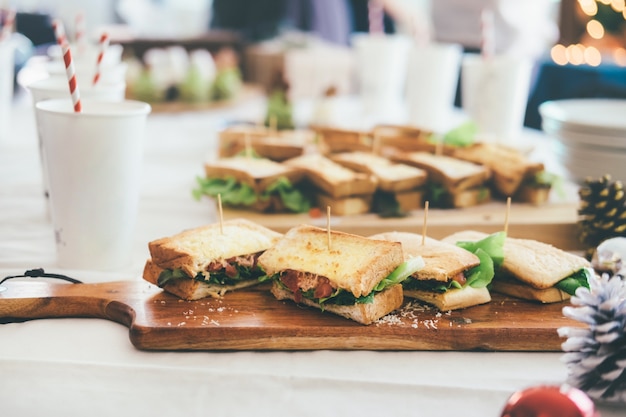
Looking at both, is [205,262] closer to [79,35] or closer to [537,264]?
[537,264]

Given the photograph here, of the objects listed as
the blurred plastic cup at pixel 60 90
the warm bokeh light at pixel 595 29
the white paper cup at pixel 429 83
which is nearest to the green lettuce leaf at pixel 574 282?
the blurred plastic cup at pixel 60 90

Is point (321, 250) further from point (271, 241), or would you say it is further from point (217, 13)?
point (217, 13)

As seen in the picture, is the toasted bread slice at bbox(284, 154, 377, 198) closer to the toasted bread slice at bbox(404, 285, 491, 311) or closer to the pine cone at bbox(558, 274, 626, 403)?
the toasted bread slice at bbox(404, 285, 491, 311)

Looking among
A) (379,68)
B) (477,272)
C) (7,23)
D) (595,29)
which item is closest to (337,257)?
A: (477,272)

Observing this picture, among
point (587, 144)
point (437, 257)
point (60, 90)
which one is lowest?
point (437, 257)

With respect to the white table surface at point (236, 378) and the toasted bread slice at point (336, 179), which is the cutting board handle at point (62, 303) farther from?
the toasted bread slice at point (336, 179)

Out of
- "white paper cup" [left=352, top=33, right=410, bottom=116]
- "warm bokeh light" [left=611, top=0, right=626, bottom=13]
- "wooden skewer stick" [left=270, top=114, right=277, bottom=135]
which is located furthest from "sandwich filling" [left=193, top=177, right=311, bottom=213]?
"warm bokeh light" [left=611, top=0, right=626, bottom=13]

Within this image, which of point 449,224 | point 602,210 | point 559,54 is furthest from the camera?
point 559,54
